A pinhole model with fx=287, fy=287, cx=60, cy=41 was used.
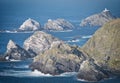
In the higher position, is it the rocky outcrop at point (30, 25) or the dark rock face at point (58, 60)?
the rocky outcrop at point (30, 25)

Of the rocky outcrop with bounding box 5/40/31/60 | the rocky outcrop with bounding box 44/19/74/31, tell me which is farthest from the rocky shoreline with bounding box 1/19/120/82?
the rocky outcrop with bounding box 44/19/74/31

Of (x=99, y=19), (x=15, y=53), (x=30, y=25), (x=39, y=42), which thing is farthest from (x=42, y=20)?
(x=99, y=19)

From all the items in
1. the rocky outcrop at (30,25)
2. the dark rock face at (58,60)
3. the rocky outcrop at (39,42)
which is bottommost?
the dark rock face at (58,60)

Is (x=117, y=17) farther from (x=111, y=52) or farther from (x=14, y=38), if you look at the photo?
(x=14, y=38)

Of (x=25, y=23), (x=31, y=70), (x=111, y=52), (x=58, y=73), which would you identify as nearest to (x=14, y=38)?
(x=25, y=23)

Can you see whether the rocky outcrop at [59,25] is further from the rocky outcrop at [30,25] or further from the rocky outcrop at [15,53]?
the rocky outcrop at [15,53]

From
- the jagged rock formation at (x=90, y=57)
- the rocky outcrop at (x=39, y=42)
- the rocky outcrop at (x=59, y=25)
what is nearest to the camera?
the jagged rock formation at (x=90, y=57)

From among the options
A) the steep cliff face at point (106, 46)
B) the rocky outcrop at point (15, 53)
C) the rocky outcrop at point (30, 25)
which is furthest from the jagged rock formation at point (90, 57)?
the rocky outcrop at point (30, 25)
